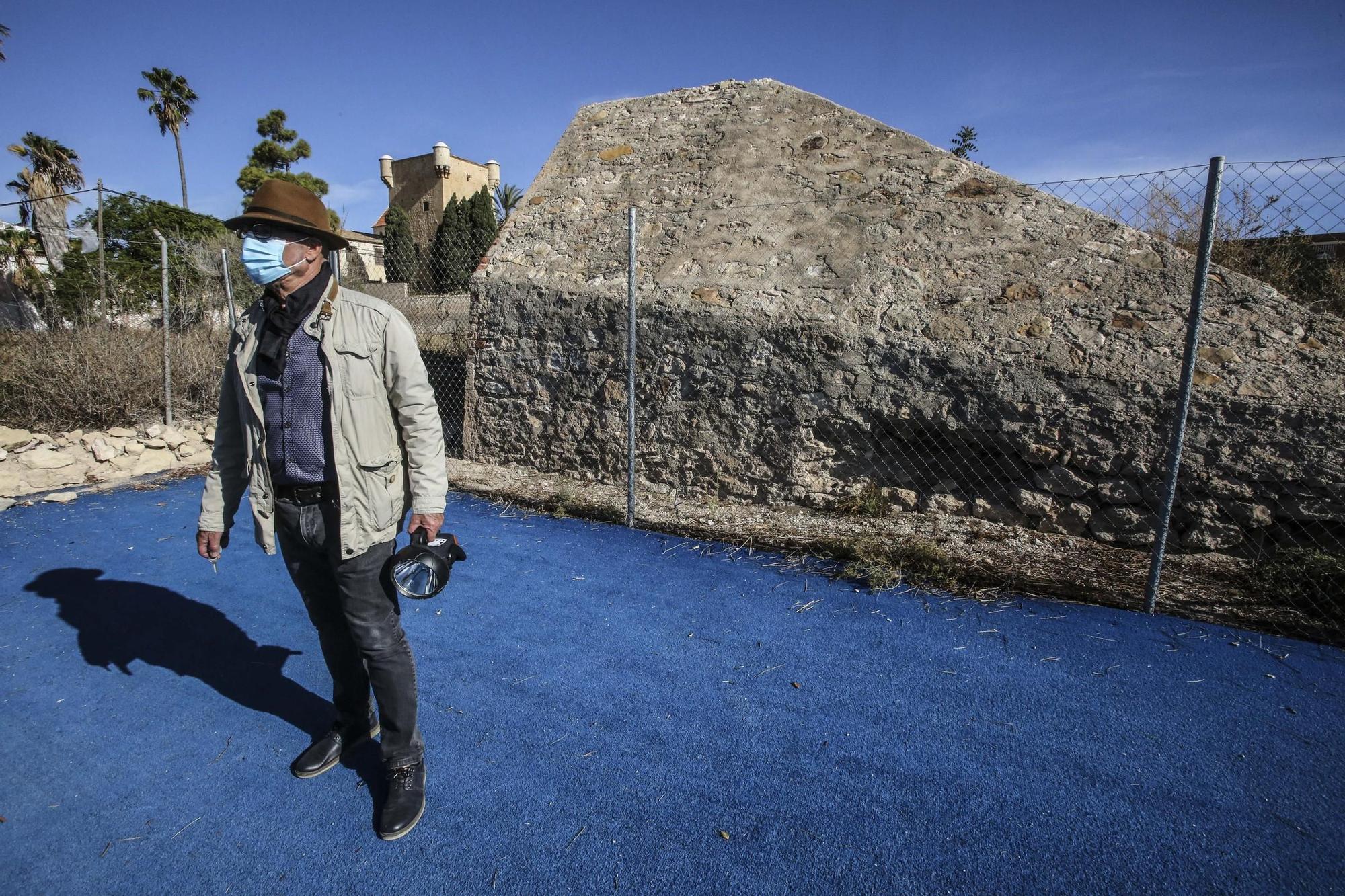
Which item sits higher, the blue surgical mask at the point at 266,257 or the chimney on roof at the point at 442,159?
the chimney on roof at the point at 442,159

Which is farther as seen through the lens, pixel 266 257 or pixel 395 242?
pixel 395 242

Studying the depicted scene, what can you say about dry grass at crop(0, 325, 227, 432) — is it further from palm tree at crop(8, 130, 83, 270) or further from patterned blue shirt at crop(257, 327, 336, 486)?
palm tree at crop(8, 130, 83, 270)

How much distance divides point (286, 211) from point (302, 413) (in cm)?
69

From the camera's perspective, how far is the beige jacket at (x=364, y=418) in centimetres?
225

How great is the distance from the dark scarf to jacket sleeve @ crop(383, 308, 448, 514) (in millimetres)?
265

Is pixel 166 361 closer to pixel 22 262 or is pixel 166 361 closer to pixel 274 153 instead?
pixel 22 262

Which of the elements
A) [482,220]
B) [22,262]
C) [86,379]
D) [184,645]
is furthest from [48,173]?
[184,645]

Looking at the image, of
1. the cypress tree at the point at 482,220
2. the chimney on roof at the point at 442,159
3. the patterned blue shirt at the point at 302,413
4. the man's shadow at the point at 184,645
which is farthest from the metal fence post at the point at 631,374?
the chimney on roof at the point at 442,159

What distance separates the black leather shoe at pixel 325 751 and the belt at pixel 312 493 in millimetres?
1015

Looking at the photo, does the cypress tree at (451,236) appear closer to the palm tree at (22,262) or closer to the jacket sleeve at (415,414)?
the palm tree at (22,262)

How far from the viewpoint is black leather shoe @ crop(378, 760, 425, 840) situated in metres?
2.32

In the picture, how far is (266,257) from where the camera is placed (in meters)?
2.28

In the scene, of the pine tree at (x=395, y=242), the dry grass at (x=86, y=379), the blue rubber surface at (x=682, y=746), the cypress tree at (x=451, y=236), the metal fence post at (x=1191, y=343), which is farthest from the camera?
the pine tree at (x=395, y=242)

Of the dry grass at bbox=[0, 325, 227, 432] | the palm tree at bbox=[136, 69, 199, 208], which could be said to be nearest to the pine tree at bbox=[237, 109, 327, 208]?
the palm tree at bbox=[136, 69, 199, 208]
